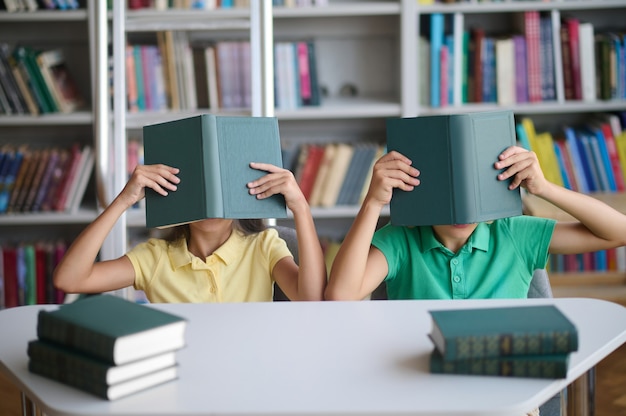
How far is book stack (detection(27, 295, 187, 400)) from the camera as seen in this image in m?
1.16

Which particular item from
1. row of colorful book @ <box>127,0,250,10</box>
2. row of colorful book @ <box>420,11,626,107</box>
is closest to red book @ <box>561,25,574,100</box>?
row of colorful book @ <box>420,11,626,107</box>

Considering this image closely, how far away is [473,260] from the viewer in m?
1.78

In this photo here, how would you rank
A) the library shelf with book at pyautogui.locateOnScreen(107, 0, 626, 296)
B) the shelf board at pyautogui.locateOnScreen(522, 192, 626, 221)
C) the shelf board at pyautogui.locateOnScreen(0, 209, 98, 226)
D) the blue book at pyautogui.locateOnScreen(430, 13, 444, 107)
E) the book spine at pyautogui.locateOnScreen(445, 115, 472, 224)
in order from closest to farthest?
the book spine at pyautogui.locateOnScreen(445, 115, 472, 224)
the shelf board at pyautogui.locateOnScreen(522, 192, 626, 221)
the library shelf with book at pyautogui.locateOnScreen(107, 0, 626, 296)
the blue book at pyautogui.locateOnScreen(430, 13, 444, 107)
the shelf board at pyautogui.locateOnScreen(0, 209, 98, 226)

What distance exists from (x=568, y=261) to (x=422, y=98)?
2.49 ft

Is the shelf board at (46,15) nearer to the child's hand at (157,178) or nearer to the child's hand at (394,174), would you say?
the child's hand at (157,178)

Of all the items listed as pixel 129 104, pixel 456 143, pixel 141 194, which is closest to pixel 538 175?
pixel 456 143

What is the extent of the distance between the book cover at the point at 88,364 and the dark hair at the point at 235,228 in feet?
2.17

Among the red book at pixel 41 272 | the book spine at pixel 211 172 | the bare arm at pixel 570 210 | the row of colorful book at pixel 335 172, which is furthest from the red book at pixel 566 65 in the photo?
the red book at pixel 41 272

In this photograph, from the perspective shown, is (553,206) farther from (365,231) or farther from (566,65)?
(365,231)

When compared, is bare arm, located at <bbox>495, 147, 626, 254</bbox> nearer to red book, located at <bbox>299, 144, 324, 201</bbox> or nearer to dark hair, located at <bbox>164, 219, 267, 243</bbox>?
dark hair, located at <bbox>164, 219, 267, 243</bbox>

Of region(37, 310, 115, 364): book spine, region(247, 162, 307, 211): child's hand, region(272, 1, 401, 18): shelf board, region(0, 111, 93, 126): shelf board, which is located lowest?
region(37, 310, 115, 364): book spine

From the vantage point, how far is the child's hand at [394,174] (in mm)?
1635

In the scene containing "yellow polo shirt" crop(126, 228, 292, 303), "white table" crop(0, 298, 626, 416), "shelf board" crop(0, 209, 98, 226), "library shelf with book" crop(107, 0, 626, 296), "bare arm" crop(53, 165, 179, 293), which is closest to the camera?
"white table" crop(0, 298, 626, 416)

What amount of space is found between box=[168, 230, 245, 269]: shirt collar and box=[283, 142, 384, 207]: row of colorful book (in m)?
1.26
